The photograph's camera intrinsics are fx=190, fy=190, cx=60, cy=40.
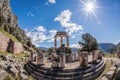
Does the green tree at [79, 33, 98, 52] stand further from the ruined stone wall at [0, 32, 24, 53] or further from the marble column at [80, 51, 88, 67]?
the marble column at [80, 51, 88, 67]

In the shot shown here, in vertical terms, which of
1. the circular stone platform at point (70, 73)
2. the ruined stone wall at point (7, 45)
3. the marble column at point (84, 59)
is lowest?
the circular stone platform at point (70, 73)

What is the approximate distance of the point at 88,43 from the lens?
2388 inches

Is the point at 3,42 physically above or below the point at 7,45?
above

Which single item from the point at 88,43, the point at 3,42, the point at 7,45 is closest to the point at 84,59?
the point at 3,42

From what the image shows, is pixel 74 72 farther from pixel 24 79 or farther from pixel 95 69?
pixel 24 79

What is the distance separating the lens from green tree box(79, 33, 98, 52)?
186 feet

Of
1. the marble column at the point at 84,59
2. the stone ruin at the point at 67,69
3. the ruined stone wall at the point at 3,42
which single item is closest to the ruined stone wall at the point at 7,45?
the ruined stone wall at the point at 3,42

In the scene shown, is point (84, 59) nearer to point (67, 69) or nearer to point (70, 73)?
point (67, 69)

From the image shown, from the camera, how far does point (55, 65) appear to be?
2572 centimetres

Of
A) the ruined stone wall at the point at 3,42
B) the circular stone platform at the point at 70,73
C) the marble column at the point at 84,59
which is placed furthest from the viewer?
the ruined stone wall at the point at 3,42

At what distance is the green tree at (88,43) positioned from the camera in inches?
2228

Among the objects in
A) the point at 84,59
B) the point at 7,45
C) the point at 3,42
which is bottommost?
the point at 84,59

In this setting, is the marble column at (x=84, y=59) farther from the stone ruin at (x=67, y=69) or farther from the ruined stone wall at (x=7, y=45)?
the ruined stone wall at (x=7, y=45)

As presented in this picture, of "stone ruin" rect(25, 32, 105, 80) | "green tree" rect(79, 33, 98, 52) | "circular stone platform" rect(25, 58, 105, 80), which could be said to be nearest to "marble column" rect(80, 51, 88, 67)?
"stone ruin" rect(25, 32, 105, 80)
